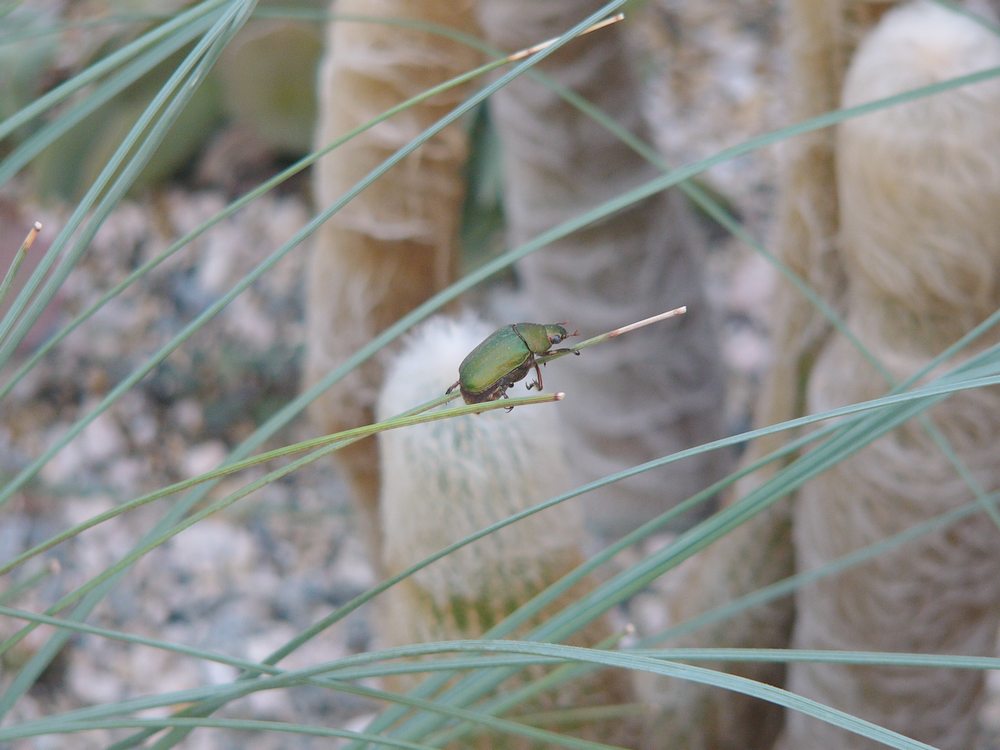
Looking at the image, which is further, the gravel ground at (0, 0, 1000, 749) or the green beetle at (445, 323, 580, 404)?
the gravel ground at (0, 0, 1000, 749)

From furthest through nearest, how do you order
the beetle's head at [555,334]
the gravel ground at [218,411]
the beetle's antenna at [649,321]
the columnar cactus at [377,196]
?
1. the gravel ground at [218,411]
2. the columnar cactus at [377,196]
3. the beetle's head at [555,334]
4. the beetle's antenna at [649,321]

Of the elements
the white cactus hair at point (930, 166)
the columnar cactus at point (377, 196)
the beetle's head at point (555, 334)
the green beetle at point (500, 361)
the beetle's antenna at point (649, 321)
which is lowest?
the beetle's antenna at point (649, 321)

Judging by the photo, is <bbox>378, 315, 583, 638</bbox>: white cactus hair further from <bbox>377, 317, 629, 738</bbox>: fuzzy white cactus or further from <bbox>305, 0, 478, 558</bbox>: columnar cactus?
<bbox>305, 0, 478, 558</bbox>: columnar cactus

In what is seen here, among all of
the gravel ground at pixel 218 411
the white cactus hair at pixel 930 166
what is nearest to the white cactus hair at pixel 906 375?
the white cactus hair at pixel 930 166

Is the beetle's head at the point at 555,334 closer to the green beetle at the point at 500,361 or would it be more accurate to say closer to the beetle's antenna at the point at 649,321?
the green beetle at the point at 500,361

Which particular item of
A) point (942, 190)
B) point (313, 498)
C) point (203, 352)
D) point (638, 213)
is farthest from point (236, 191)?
point (942, 190)

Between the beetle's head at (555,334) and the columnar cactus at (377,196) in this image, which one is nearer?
the beetle's head at (555,334)

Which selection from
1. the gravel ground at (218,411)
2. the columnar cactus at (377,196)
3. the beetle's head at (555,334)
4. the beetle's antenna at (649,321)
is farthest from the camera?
the gravel ground at (218,411)

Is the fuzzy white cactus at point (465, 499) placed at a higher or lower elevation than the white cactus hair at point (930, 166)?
lower

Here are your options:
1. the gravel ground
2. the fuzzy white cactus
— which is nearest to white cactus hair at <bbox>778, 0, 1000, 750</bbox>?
the fuzzy white cactus
